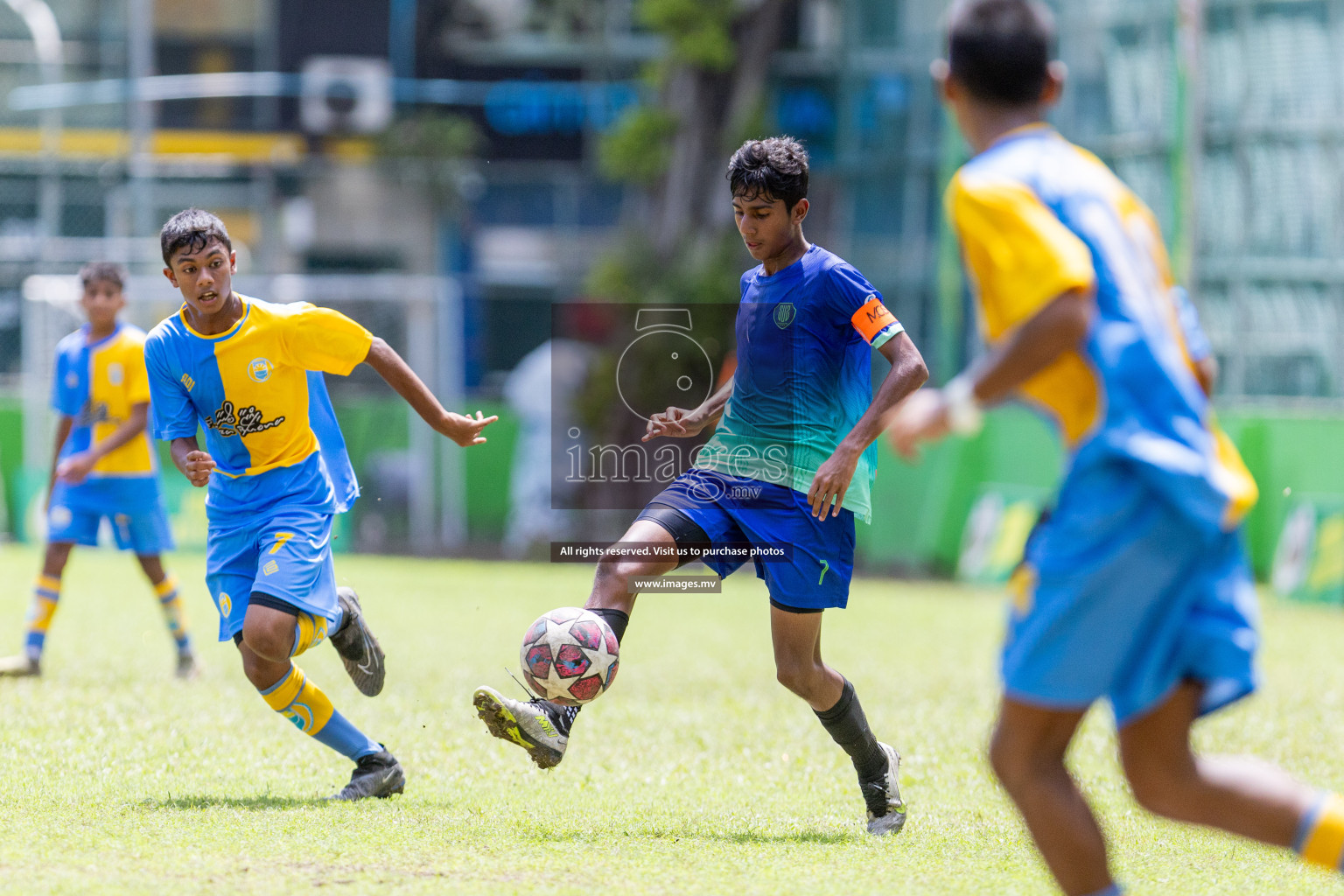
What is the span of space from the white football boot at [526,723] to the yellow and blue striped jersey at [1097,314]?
86.1 inches

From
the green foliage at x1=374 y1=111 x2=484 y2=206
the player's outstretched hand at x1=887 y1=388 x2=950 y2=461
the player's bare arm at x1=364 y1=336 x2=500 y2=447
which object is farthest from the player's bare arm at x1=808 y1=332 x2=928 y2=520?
the green foliage at x1=374 y1=111 x2=484 y2=206

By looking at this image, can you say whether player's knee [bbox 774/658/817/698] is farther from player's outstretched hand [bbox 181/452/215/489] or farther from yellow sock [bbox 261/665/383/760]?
player's outstretched hand [bbox 181/452/215/489]

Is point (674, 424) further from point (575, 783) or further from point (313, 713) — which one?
point (313, 713)

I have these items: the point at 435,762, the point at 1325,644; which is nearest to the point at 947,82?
the point at 435,762

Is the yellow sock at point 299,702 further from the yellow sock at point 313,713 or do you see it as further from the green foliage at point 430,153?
the green foliage at point 430,153

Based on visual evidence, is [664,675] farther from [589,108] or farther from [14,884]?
[589,108]

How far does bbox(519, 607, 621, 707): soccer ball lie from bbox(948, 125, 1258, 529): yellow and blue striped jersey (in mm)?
2111

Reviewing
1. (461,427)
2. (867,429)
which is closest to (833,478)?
(867,429)

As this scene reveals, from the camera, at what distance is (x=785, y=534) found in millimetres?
5332

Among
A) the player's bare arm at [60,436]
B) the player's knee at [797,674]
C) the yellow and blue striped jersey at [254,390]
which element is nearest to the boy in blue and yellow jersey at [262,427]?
the yellow and blue striped jersey at [254,390]

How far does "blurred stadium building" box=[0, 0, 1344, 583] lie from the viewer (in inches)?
665

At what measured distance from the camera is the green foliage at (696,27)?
2112cm

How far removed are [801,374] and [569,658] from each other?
4.12ft

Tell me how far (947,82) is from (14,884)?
3126 mm
